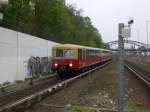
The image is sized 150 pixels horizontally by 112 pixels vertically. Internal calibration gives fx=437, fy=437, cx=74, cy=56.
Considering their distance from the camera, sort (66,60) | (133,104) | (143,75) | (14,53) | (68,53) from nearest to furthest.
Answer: (133,104) < (14,53) < (66,60) < (68,53) < (143,75)

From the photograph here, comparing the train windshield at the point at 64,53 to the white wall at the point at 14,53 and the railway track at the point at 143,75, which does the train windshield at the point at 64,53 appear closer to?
the white wall at the point at 14,53

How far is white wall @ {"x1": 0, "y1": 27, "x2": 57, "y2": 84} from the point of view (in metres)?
25.4

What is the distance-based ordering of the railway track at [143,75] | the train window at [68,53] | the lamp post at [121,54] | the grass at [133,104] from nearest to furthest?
the lamp post at [121,54] → the grass at [133,104] → the railway track at [143,75] → the train window at [68,53]

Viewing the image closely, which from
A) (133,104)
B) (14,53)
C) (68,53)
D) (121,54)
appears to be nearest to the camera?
Answer: (121,54)

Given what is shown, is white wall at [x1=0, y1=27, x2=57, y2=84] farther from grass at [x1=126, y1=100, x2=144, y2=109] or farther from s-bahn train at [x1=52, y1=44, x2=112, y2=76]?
grass at [x1=126, y1=100, x2=144, y2=109]

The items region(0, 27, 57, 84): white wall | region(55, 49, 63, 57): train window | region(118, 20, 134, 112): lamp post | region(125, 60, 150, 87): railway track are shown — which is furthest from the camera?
region(55, 49, 63, 57): train window

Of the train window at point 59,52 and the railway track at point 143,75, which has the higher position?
the train window at point 59,52

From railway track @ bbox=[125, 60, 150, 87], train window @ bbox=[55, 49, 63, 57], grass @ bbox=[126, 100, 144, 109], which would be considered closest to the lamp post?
grass @ bbox=[126, 100, 144, 109]

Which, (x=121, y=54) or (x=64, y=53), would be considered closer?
(x=121, y=54)

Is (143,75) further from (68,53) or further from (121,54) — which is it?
(121,54)

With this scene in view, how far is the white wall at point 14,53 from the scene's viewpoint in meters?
25.4

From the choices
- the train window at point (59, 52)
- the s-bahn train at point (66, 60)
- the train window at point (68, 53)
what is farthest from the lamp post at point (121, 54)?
the train window at point (59, 52)

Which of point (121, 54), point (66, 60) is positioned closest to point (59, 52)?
point (66, 60)

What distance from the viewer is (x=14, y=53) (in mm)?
28031
